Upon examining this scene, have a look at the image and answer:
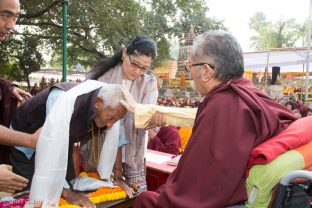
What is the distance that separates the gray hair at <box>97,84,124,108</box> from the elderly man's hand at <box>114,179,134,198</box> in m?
0.68

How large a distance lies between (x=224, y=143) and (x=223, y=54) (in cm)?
54

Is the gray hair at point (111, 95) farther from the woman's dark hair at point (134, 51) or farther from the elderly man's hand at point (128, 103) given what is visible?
the woman's dark hair at point (134, 51)

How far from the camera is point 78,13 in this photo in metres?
9.77

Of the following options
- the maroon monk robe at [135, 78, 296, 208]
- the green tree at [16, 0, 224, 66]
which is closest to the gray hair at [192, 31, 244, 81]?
the maroon monk robe at [135, 78, 296, 208]

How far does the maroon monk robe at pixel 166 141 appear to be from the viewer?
14.4ft

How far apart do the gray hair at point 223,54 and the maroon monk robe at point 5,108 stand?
1.50 metres

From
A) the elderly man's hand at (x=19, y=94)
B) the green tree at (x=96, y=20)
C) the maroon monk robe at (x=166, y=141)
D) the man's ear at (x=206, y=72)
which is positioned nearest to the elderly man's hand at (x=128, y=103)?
the man's ear at (x=206, y=72)

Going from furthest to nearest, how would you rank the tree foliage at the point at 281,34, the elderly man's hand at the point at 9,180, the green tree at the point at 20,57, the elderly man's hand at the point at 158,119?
the tree foliage at the point at 281,34
the green tree at the point at 20,57
the elderly man's hand at the point at 158,119
the elderly man's hand at the point at 9,180

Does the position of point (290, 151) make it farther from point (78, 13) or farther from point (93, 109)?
point (78, 13)

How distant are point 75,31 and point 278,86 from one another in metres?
11.2

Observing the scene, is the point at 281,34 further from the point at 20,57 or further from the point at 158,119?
the point at 158,119

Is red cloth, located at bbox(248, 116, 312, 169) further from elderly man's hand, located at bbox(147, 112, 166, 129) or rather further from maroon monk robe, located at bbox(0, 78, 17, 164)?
maroon monk robe, located at bbox(0, 78, 17, 164)

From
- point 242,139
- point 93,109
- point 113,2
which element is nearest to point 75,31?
point 113,2

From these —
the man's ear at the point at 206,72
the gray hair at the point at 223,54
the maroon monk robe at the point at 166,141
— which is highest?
the gray hair at the point at 223,54
